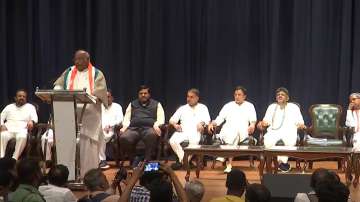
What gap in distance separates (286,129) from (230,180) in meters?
5.23

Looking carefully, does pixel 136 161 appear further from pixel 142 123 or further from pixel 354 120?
pixel 354 120

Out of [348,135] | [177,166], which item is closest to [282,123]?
[348,135]

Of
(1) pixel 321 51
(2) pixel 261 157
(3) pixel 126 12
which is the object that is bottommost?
(2) pixel 261 157

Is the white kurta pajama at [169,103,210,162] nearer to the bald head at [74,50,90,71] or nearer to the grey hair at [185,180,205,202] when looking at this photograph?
the bald head at [74,50,90,71]

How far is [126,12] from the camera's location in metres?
10.0

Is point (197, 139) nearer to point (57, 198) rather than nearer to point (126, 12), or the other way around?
point (126, 12)

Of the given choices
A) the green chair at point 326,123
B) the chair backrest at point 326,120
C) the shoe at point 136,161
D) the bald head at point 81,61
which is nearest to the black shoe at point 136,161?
the shoe at point 136,161

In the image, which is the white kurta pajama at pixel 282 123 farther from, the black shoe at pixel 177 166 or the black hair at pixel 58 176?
the black hair at pixel 58 176

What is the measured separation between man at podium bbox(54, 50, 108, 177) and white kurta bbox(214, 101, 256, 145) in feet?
8.26

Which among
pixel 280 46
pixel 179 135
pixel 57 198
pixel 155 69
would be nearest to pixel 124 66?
pixel 155 69

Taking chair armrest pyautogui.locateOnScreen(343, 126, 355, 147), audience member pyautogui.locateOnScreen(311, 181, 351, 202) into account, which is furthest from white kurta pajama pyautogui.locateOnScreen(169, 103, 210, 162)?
audience member pyautogui.locateOnScreen(311, 181, 351, 202)

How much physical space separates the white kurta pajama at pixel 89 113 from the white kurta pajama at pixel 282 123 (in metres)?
2.89

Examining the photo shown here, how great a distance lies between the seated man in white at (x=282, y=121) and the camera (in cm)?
861

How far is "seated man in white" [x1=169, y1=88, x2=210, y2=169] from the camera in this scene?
28.4 feet
